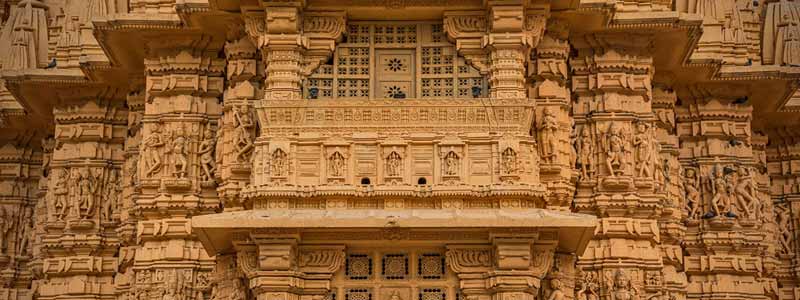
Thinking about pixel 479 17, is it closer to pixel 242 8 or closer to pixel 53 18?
pixel 242 8

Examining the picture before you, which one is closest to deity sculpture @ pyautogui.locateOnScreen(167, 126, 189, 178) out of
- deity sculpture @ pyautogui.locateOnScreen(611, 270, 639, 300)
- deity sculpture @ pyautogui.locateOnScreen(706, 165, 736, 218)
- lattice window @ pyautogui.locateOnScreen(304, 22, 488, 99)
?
lattice window @ pyautogui.locateOnScreen(304, 22, 488, 99)

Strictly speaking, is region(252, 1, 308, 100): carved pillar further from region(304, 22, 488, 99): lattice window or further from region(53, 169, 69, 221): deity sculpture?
region(53, 169, 69, 221): deity sculpture

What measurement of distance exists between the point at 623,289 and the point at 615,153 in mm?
2078

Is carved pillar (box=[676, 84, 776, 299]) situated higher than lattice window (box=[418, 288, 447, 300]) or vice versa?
carved pillar (box=[676, 84, 776, 299])

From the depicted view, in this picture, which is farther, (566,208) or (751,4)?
(751,4)

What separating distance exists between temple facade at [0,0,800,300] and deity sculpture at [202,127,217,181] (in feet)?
0.15

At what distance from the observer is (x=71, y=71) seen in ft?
68.9

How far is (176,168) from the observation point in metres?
18.8

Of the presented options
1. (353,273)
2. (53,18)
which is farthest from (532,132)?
(53,18)

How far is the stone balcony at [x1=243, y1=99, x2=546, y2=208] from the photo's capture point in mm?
16578

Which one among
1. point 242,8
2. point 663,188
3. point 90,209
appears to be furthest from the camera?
point 90,209

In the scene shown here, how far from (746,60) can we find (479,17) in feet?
19.3

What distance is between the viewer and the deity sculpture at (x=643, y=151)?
18766 millimetres

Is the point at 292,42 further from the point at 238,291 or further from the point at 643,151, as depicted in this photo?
the point at 643,151
